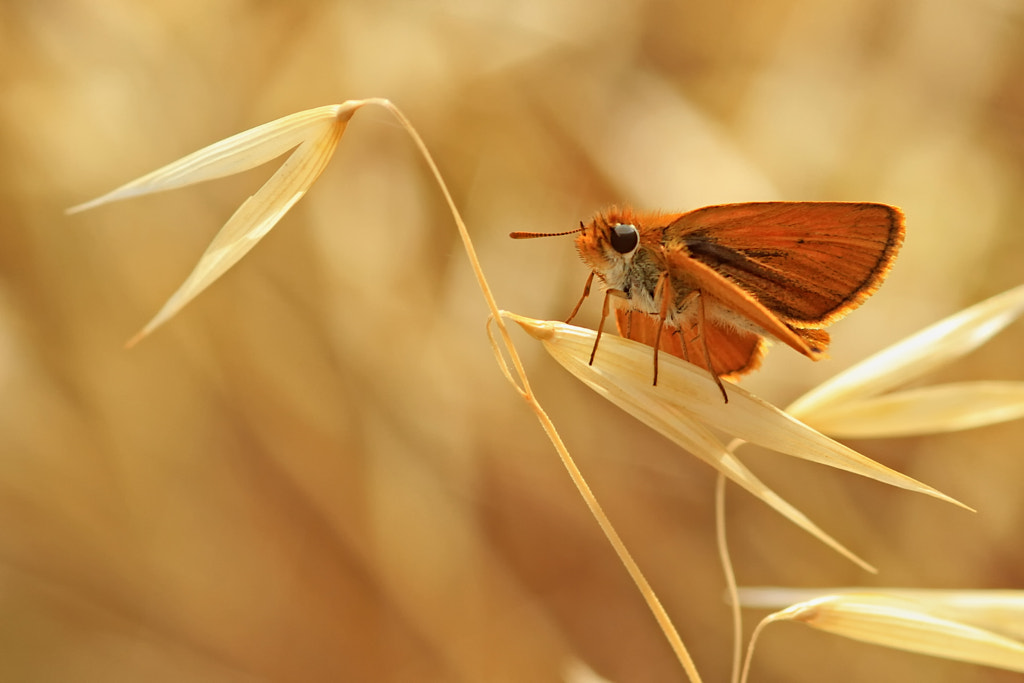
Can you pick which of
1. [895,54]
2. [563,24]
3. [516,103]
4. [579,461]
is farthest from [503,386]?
[895,54]

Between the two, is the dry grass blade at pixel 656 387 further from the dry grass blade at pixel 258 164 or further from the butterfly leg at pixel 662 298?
the dry grass blade at pixel 258 164

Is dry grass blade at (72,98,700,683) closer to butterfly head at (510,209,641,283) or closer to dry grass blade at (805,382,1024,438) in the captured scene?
butterfly head at (510,209,641,283)

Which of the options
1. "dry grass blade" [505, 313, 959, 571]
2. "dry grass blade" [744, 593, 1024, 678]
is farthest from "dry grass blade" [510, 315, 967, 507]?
"dry grass blade" [744, 593, 1024, 678]

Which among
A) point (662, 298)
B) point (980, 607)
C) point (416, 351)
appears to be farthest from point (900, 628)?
point (416, 351)

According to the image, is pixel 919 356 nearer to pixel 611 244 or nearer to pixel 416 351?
pixel 611 244

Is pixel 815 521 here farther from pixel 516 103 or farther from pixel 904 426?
pixel 516 103

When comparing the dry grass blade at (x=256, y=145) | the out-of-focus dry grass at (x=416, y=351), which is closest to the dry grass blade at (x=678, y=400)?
the dry grass blade at (x=256, y=145)
